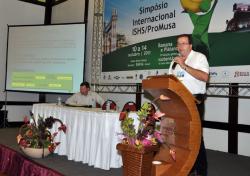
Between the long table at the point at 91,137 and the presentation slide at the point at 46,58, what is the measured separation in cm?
270

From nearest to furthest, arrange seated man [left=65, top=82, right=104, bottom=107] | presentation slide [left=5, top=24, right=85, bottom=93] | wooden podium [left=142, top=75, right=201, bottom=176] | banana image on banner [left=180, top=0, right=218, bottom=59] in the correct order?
wooden podium [left=142, top=75, right=201, bottom=176] < banana image on banner [left=180, top=0, right=218, bottom=59] < seated man [left=65, top=82, right=104, bottom=107] < presentation slide [left=5, top=24, right=85, bottom=93]

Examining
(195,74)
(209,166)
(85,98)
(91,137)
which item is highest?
(195,74)

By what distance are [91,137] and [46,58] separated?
4.07 m

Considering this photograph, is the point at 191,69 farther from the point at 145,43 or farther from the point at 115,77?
the point at 115,77

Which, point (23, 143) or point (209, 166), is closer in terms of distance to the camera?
point (209, 166)

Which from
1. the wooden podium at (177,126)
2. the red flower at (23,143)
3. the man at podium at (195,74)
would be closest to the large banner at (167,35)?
the man at podium at (195,74)

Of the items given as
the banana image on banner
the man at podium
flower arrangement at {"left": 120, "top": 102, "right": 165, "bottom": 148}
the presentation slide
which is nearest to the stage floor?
the man at podium

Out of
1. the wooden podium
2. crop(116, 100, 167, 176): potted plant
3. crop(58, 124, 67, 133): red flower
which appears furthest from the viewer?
A: crop(58, 124, 67, 133): red flower

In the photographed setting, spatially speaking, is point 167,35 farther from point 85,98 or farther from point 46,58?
point 46,58

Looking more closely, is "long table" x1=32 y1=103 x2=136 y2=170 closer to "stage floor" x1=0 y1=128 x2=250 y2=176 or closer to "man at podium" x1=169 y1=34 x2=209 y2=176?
"stage floor" x1=0 y1=128 x2=250 y2=176

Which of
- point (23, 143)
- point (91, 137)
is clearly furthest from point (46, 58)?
point (91, 137)

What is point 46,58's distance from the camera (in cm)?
710

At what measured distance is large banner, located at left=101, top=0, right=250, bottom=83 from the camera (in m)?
4.07

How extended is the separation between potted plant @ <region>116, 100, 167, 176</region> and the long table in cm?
64
